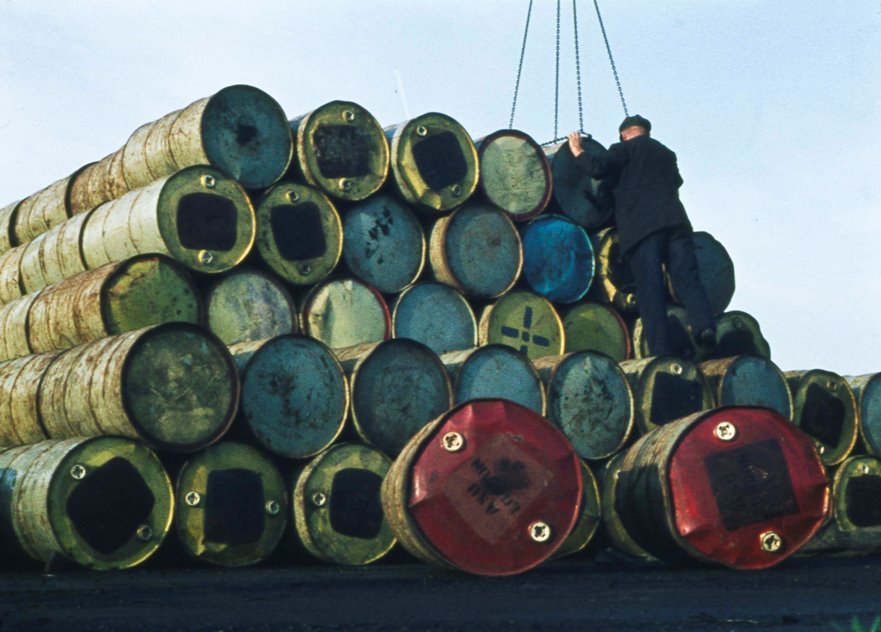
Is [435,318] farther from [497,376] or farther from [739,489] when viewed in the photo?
[739,489]

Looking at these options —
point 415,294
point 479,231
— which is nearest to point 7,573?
point 415,294

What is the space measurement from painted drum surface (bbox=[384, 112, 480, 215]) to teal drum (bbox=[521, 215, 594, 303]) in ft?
1.73

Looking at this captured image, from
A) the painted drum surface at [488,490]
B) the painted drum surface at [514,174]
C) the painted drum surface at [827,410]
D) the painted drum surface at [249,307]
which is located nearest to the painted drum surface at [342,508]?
the painted drum surface at [249,307]

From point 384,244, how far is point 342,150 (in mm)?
579

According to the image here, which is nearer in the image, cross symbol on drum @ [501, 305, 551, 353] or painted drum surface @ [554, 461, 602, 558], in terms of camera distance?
painted drum surface @ [554, 461, 602, 558]

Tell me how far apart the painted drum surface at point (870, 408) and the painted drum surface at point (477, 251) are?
206cm

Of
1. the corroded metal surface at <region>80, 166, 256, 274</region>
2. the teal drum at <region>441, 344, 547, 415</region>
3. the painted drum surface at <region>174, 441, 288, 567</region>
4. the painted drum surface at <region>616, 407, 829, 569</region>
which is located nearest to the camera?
the painted drum surface at <region>616, 407, 829, 569</region>

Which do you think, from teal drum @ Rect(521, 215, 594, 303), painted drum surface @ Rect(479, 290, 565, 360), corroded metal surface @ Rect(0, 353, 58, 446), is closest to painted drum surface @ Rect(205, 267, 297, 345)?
corroded metal surface @ Rect(0, 353, 58, 446)

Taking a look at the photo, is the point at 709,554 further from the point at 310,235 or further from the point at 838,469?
the point at 310,235

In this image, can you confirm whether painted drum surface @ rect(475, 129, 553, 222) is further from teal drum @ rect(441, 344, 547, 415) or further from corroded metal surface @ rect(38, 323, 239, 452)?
corroded metal surface @ rect(38, 323, 239, 452)

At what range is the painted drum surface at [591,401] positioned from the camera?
6.67 metres

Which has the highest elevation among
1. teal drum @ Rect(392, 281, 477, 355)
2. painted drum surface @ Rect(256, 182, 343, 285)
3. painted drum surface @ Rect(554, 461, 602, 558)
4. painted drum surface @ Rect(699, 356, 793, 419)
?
painted drum surface @ Rect(256, 182, 343, 285)

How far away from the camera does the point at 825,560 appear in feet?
20.0

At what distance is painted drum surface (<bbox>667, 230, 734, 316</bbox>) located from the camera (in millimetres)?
8375
